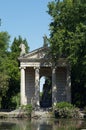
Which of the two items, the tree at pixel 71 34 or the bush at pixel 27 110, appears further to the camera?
the bush at pixel 27 110

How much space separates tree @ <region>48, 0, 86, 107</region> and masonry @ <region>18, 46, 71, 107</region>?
2375mm

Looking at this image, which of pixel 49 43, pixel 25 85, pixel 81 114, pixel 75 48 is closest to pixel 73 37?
pixel 75 48

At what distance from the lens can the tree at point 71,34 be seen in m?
65.9

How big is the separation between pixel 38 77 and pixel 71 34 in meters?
13.1

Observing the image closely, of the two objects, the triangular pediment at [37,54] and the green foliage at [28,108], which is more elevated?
the triangular pediment at [37,54]

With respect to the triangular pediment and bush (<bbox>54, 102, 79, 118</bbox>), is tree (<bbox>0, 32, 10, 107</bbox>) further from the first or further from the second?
bush (<bbox>54, 102, 79, 118</bbox>)

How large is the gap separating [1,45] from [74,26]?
17278 mm

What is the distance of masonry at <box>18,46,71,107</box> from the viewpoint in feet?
252

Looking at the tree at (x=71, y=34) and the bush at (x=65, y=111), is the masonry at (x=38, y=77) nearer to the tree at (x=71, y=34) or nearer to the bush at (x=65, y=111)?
the tree at (x=71, y=34)

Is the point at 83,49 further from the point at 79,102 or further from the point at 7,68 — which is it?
the point at 7,68

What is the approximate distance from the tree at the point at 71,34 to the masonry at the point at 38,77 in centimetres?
237

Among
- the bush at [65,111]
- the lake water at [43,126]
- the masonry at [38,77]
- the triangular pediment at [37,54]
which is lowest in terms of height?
the lake water at [43,126]

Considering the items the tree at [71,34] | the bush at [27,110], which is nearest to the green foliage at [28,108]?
the bush at [27,110]

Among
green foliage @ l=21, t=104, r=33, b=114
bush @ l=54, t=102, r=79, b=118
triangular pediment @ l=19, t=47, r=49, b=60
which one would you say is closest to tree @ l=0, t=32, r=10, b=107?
triangular pediment @ l=19, t=47, r=49, b=60
